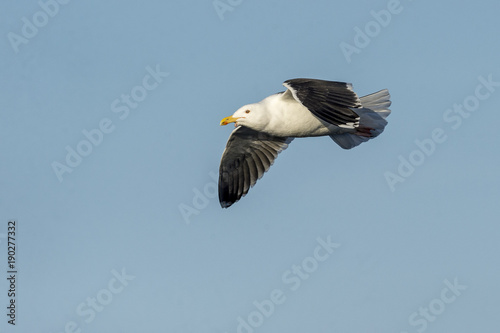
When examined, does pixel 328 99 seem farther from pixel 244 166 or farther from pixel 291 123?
pixel 244 166

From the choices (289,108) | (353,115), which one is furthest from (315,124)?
(353,115)

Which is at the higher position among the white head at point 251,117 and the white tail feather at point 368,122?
the white head at point 251,117

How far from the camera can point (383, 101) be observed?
50.3 ft

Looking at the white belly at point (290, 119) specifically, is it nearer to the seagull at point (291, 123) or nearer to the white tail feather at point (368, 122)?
the seagull at point (291, 123)

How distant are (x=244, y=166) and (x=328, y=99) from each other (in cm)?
368

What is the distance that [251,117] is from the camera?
14094 mm

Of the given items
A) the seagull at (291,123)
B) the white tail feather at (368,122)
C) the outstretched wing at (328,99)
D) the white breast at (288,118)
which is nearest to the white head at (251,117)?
the seagull at (291,123)

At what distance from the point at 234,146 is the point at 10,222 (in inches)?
203

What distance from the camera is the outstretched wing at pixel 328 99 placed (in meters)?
12.6

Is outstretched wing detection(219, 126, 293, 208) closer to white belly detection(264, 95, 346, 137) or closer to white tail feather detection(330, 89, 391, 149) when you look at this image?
white tail feather detection(330, 89, 391, 149)

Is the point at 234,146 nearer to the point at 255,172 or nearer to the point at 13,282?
the point at 255,172

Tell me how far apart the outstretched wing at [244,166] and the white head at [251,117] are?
2009 mm

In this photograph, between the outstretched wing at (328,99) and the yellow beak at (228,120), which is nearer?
the outstretched wing at (328,99)

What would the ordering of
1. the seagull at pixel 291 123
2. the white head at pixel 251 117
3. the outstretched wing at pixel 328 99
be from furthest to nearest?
the white head at pixel 251 117
the seagull at pixel 291 123
the outstretched wing at pixel 328 99
